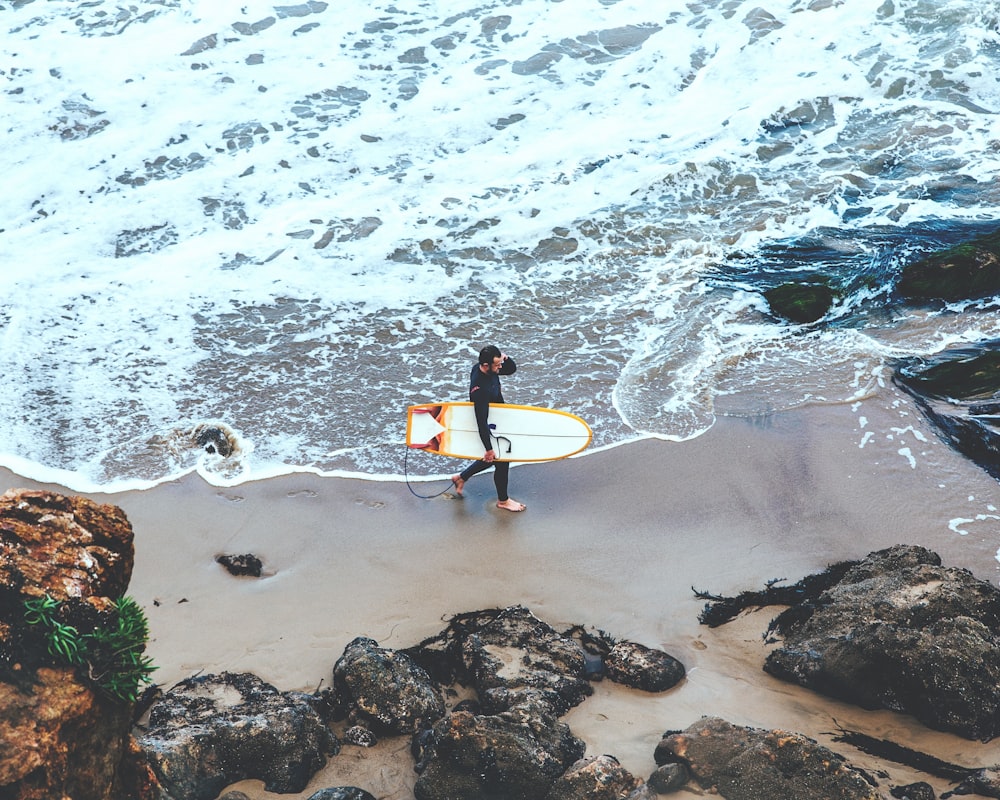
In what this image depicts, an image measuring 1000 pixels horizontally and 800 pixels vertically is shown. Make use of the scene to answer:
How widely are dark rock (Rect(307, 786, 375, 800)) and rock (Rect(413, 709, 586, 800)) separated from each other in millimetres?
284

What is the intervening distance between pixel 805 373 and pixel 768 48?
1005 centimetres

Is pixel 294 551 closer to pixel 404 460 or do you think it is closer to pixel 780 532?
pixel 404 460

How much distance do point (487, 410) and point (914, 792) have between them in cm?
432

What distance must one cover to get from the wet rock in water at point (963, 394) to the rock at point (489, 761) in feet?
17.1

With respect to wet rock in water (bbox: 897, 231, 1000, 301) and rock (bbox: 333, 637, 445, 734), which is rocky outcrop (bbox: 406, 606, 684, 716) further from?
wet rock in water (bbox: 897, 231, 1000, 301)

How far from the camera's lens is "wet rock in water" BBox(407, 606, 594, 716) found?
5.28 meters

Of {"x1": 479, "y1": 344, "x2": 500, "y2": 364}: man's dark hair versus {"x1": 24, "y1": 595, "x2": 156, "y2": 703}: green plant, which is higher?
{"x1": 24, "y1": 595, "x2": 156, "y2": 703}: green plant

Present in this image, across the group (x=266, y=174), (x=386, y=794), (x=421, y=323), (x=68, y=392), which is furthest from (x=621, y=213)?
(x=386, y=794)

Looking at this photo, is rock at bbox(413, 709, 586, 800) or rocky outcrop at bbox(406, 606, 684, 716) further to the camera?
rocky outcrop at bbox(406, 606, 684, 716)

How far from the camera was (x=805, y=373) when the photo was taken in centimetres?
925

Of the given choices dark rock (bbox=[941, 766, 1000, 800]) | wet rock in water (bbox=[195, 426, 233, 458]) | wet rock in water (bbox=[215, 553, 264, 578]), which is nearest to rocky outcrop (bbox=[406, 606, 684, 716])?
wet rock in water (bbox=[215, 553, 264, 578])

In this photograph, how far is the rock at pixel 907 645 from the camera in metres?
4.93

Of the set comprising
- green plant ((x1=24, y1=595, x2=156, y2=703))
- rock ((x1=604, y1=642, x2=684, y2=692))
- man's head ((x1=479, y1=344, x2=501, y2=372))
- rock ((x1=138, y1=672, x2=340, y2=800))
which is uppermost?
green plant ((x1=24, y1=595, x2=156, y2=703))

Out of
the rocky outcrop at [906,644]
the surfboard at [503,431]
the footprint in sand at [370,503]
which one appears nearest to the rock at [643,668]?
the rocky outcrop at [906,644]
